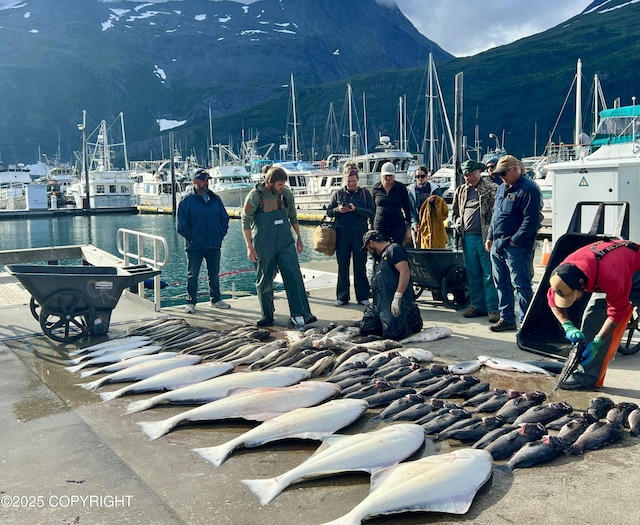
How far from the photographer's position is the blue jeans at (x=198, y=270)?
8477 millimetres

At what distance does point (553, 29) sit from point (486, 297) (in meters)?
194

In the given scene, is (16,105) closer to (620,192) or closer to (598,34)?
(598,34)

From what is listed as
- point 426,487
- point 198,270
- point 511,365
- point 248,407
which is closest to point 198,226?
point 198,270

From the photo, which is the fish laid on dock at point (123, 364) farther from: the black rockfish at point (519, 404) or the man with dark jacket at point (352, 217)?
the man with dark jacket at point (352, 217)

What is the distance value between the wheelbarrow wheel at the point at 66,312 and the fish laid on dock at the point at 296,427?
3410 millimetres

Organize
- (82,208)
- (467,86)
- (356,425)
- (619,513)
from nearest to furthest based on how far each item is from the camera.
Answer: (619,513)
(356,425)
(82,208)
(467,86)

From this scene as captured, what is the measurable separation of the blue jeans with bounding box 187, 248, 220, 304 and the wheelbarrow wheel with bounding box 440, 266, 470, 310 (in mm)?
3000

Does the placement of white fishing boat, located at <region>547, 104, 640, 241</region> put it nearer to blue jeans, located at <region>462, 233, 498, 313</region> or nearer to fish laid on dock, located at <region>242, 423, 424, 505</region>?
blue jeans, located at <region>462, 233, 498, 313</region>

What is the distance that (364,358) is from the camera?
5746 millimetres

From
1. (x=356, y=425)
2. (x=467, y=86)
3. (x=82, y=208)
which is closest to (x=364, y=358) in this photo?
(x=356, y=425)

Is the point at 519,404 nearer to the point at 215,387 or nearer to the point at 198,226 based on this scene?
the point at 215,387

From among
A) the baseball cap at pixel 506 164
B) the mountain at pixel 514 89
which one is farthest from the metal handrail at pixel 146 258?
the mountain at pixel 514 89

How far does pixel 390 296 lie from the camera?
21.7 ft

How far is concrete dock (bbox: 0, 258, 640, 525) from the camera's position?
3098mm
